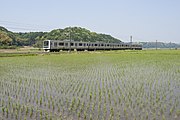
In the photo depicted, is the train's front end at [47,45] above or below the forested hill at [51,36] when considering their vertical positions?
below

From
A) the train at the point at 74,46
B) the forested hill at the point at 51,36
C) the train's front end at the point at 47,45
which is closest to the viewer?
the train's front end at the point at 47,45

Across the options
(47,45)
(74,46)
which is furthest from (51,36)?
(47,45)

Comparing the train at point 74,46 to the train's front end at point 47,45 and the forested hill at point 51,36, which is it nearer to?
the train's front end at point 47,45

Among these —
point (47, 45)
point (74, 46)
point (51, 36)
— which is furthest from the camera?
point (51, 36)

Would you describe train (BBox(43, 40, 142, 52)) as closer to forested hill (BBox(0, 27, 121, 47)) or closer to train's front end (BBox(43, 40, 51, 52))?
train's front end (BBox(43, 40, 51, 52))

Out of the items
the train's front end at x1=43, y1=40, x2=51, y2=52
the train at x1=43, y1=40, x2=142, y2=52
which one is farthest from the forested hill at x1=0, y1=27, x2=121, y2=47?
the train's front end at x1=43, y1=40, x2=51, y2=52

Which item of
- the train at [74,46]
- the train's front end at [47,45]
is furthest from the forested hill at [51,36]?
the train's front end at [47,45]

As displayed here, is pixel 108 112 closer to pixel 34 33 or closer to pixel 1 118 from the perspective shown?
pixel 1 118

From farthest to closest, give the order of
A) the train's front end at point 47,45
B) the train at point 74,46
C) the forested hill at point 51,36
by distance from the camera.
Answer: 1. the forested hill at point 51,36
2. the train at point 74,46
3. the train's front end at point 47,45

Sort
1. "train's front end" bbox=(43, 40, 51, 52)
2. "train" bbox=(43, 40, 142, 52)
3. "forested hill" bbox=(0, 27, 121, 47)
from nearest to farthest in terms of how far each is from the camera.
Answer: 1. "train's front end" bbox=(43, 40, 51, 52)
2. "train" bbox=(43, 40, 142, 52)
3. "forested hill" bbox=(0, 27, 121, 47)

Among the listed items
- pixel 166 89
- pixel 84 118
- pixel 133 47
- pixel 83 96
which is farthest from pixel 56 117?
pixel 133 47

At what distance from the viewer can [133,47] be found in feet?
219

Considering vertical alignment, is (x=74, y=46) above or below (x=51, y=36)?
below

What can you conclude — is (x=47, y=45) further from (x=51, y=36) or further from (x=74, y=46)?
(x=51, y=36)
